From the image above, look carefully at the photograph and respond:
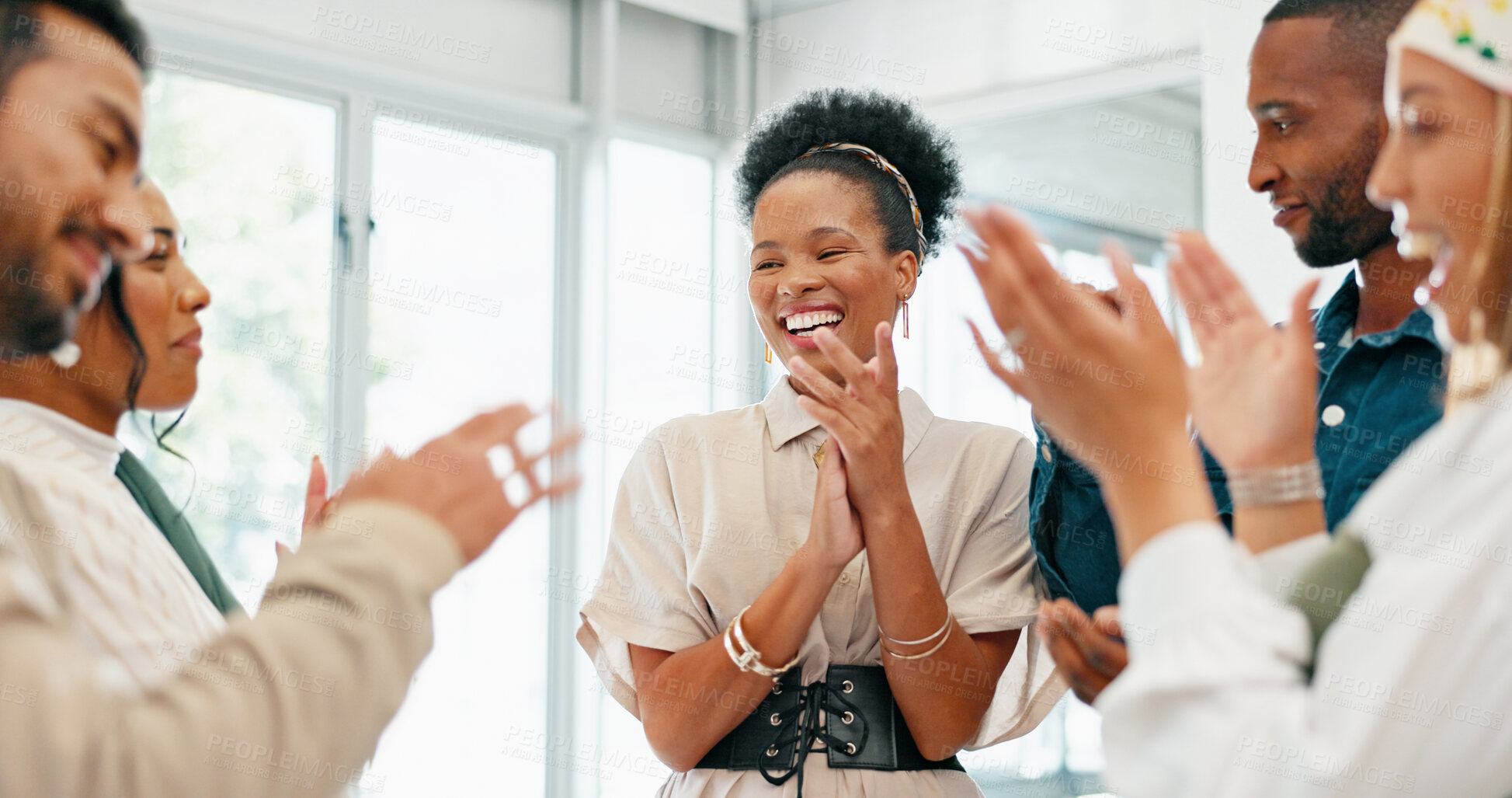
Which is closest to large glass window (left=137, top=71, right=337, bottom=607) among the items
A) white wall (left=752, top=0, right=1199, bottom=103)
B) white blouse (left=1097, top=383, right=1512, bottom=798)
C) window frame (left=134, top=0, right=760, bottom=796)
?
window frame (left=134, top=0, right=760, bottom=796)

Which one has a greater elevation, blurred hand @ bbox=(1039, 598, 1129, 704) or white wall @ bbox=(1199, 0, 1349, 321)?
white wall @ bbox=(1199, 0, 1349, 321)

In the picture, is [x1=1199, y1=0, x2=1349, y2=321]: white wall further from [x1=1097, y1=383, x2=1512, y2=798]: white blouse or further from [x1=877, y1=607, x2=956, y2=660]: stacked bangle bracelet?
[x1=1097, y1=383, x2=1512, y2=798]: white blouse

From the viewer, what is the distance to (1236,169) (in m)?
3.02

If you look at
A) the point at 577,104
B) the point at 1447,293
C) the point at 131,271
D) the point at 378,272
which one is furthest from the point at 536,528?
the point at 1447,293

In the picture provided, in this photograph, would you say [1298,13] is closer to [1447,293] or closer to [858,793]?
[1447,293]

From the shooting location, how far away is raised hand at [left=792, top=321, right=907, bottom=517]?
1.42m

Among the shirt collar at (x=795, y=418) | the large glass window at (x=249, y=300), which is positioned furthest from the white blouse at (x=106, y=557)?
the large glass window at (x=249, y=300)

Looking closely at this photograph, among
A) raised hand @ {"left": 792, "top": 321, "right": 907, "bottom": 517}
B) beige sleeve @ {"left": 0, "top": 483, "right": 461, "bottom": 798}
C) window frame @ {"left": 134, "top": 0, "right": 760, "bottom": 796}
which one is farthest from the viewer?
window frame @ {"left": 134, "top": 0, "right": 760, "bottom": 796}

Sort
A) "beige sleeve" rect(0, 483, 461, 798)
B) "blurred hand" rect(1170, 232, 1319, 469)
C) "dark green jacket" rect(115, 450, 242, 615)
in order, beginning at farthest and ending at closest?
1. "dark green jacket" rect(115, 450, 242, 615)
2. "blurred hand" rect(1170, 232, 1319, 469)
3. "beige sleeve" rect(0, 483, 461, 798)

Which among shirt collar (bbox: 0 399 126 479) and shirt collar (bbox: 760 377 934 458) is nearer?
shirt collar (bbox: 0 399 126 479)

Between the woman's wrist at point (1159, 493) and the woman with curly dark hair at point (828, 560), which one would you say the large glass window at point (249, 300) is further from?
the woman's wrist at point (1159, 493)

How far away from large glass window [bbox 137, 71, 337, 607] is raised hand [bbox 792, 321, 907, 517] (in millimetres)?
2203

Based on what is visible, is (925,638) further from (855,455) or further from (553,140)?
(553,140)

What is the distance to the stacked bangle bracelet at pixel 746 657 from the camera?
146cm
